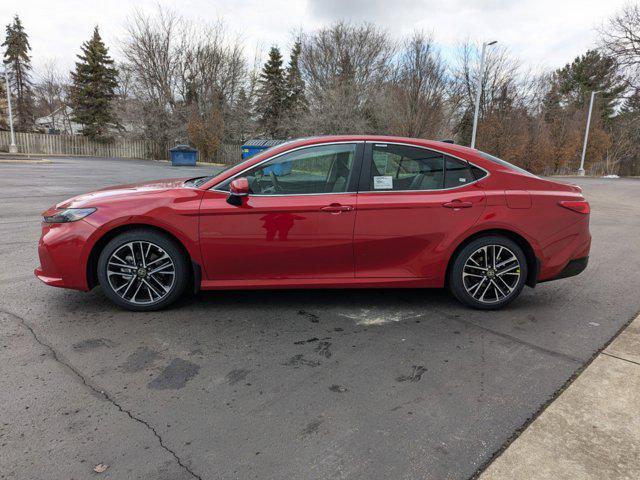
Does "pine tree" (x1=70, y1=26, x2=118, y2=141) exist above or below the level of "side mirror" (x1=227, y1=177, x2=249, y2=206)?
above

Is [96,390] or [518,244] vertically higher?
[518,244]

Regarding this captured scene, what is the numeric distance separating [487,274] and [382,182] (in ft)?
4.34

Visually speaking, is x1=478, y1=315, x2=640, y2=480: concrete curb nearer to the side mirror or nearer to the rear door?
the rear door

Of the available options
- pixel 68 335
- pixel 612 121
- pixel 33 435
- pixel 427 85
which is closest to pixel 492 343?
pixel 33 435

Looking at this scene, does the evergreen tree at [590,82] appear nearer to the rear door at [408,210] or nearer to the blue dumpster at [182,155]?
the blue dumpster at [182,155]

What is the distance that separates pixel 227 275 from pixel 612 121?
2191 inches

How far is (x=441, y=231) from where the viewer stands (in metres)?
3.97

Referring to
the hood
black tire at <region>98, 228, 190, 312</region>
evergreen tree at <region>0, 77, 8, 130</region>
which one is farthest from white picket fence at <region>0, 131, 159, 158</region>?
black tire at <region>98, 228, 190, 312</region>

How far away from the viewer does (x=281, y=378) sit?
2.93 m

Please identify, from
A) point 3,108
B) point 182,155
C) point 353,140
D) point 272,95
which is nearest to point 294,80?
point 272,95

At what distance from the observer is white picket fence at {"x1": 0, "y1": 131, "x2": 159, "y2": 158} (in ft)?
119

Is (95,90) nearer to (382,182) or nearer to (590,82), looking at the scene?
(382,182)

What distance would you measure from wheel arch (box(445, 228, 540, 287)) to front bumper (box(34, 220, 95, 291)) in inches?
128

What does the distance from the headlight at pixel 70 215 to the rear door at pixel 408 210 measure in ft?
7.75
